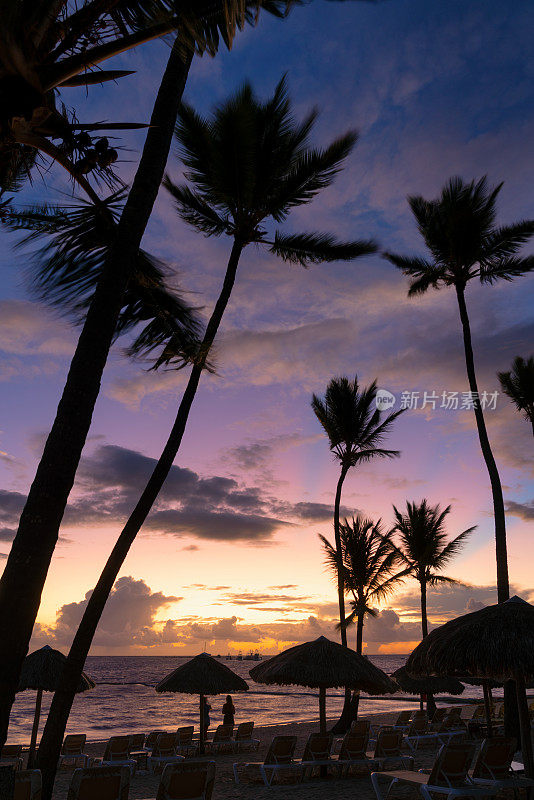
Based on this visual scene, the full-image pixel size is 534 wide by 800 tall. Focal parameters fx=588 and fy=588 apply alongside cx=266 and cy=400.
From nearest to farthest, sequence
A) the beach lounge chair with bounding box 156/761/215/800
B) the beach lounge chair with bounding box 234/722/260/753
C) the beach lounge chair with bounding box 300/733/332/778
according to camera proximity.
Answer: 1. the beach lounge chair with bounding box 156/761/215/800
2. the beach lounge chair with bounding box 300/733/332/778
3. the beach lounge chair with bounding box 234/722/260/753

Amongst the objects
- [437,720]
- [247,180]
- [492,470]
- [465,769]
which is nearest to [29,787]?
[465,769]

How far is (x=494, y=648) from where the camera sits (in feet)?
23.6

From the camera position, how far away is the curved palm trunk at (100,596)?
7.16m

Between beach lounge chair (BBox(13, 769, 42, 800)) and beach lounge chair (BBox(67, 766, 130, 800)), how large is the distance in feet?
1.48

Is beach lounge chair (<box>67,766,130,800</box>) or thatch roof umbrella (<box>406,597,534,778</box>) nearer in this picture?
beach lounge chair (<box>67,766,130,800</box>)

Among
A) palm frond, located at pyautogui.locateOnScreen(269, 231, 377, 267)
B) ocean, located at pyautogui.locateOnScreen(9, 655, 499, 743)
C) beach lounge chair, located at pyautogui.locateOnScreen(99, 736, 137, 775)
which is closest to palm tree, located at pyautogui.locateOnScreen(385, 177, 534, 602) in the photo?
palm frond, located at pyautogui.locateOnScreen(269, 231, 377, 267)

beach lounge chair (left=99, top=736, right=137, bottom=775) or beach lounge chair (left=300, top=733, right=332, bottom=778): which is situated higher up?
beach lounge chair (left=300, top=733, right=332, bottom=778)

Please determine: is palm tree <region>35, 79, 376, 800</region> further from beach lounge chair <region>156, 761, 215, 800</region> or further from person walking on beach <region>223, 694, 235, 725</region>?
person walking on beach <region>223, 694, 235, 725</region>

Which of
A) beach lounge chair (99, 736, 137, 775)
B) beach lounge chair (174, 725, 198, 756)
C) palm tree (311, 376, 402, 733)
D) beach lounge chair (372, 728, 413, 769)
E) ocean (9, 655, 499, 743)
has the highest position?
palm tree (311, 376, 402, 733)

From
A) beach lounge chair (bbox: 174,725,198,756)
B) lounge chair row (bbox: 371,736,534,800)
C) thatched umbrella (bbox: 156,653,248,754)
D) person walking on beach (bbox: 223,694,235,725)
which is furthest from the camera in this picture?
person walking on beach (bbox: 223,694,235,725)

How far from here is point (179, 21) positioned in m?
4.07

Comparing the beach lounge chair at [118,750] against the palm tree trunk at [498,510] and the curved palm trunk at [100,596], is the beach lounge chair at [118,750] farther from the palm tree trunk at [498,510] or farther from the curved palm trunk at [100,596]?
the palm tree trunk at [498,510]

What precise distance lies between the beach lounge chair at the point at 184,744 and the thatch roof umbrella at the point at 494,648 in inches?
395

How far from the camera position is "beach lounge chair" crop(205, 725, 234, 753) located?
1577 cm
